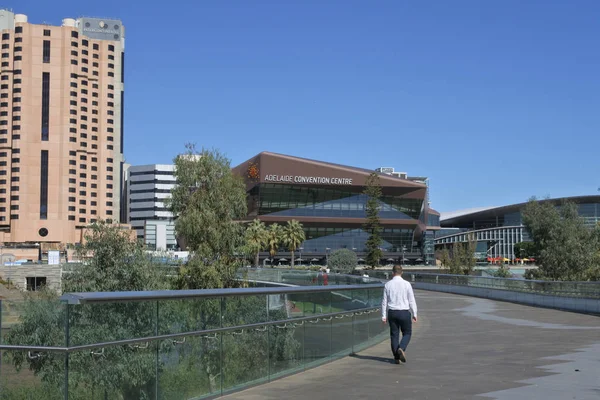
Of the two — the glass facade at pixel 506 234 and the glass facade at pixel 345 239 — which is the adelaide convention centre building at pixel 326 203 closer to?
the glass facade at pixel 345 239

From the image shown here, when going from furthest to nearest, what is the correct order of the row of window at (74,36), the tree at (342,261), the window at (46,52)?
the window at (46,52)
the row of window at (74,36)
the tree at (342,261)

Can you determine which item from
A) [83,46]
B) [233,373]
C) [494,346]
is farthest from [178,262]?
[83,46]

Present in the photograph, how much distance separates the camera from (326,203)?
133 meters

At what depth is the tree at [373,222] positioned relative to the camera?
116312 millimetres

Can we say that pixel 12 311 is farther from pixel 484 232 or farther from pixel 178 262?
pixel 484 232

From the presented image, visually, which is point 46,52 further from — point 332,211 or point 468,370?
point 468,370

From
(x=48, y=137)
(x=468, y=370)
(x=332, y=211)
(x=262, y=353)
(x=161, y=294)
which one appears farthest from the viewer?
(x=48, y=137)

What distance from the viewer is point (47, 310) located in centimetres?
740

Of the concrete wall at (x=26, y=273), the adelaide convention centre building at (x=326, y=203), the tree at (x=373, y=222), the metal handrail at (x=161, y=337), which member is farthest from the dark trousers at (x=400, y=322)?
the adelaide convention centre building at (x=326, y=203)

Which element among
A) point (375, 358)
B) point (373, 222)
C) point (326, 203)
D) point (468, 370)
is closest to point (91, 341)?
point (468, 370)

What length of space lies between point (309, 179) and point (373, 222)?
1486 cm

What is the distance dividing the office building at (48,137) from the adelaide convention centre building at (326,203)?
113 ft

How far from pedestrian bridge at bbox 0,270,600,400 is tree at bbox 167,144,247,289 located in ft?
111

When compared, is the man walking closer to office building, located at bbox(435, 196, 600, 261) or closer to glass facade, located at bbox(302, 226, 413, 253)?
glass facade, located at bbox(302, 226, 413, 253)
